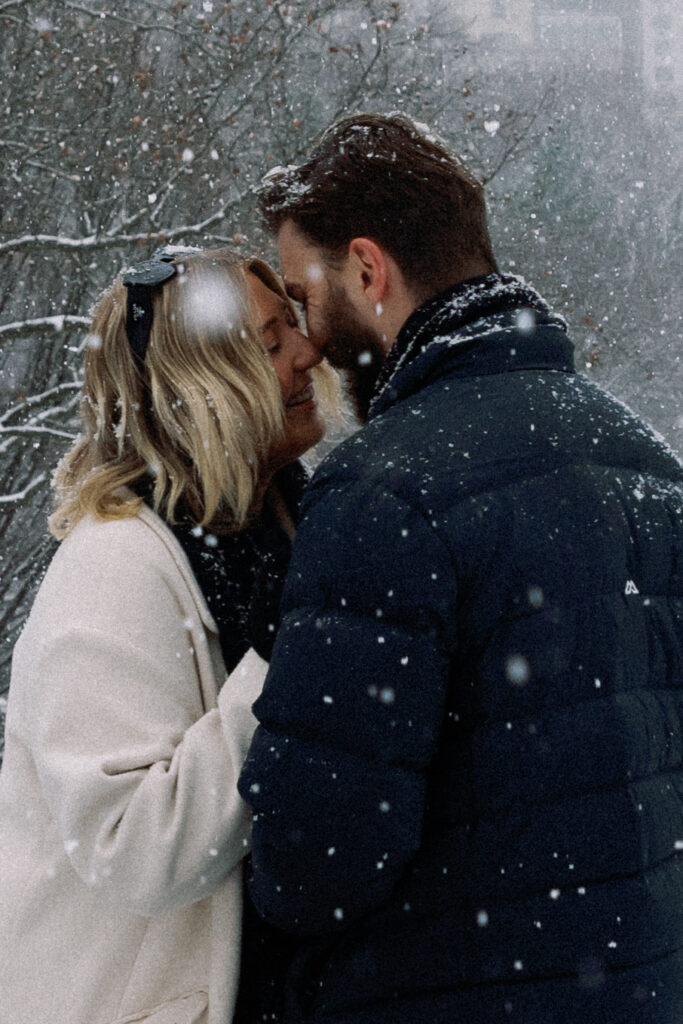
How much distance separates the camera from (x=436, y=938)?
5.16ft

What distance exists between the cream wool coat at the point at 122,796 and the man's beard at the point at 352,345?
553 mm

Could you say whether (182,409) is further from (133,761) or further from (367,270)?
(133,761)

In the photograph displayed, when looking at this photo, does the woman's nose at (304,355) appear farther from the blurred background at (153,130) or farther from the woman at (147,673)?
the blurred background at (153,130)

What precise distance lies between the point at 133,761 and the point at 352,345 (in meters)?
1.00

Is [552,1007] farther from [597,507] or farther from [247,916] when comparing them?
[597,507]

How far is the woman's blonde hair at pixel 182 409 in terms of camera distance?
217cm

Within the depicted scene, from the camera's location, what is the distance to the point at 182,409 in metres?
2.23

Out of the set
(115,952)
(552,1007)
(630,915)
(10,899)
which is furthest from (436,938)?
(10,899)

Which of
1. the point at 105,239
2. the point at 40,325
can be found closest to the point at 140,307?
the point at 40,325

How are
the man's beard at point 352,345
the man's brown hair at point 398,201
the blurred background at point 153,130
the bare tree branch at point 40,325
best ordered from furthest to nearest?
the blurred background at point 153,130, the bare tree branch at point 40,325, the man's beard at point 352,345, the man's brown hair at point 398,201

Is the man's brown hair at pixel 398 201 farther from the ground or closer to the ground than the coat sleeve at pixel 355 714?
farther from the ground

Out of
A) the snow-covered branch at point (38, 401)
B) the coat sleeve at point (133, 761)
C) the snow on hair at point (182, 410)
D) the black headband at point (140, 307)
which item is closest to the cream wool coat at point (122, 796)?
the coat sleeve at point (133, 761)

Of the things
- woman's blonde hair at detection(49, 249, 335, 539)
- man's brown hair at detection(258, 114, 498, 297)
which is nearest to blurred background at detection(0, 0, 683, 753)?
woman's blonde hair at detection(49, 249, 335, 539)

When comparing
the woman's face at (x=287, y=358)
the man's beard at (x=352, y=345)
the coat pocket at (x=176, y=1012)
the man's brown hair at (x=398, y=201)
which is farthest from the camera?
the woman's face at (x=287, y=358)
